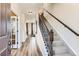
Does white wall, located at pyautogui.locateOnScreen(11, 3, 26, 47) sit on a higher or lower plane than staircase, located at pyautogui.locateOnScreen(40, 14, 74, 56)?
higher

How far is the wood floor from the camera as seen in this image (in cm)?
241

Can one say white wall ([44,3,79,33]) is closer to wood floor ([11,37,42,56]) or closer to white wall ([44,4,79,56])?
white wall ([44,4,79,56])

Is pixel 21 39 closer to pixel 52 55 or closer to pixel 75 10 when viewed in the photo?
pixel 52 55

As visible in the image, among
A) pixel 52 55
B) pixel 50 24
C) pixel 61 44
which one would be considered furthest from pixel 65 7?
pixel 52 55

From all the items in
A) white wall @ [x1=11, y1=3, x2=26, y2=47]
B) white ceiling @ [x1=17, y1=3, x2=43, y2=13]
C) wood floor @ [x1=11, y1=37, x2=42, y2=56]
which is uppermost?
white ceiling @ [x1=17, y1=3, x2=43, y2=13]

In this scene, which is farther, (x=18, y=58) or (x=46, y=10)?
(x=46, y=10)

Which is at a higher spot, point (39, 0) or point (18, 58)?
point (39, 0)

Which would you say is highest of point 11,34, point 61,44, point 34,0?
point 34,0

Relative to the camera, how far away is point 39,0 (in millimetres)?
2463

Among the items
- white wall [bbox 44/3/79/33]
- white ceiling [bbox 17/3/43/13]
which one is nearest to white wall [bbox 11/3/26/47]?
white ceiling [bbox 17/3/43/13]

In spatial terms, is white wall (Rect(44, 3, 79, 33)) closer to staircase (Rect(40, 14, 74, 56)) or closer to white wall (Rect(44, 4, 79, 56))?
white wall (Rect(44, 4, 79, 56))

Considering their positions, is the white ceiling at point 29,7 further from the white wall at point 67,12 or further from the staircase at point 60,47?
the staircase at point 60,47

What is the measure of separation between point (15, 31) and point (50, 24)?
54 cm

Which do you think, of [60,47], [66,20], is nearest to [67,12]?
[66,20]
